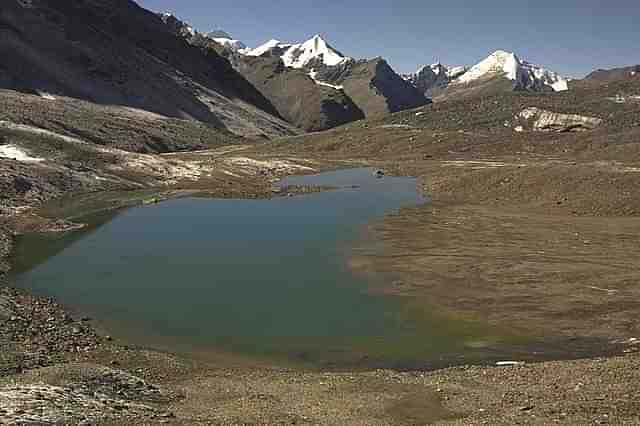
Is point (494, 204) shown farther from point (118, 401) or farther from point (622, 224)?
point (118, 401)

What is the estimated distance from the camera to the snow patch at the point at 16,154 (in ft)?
247

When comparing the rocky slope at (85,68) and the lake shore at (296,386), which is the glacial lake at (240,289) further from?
the rocky slope at (85,68)

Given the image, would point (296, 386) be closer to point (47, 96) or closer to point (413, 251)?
point (413, 251)

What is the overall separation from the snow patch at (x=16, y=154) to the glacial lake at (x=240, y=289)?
2172 centimetres

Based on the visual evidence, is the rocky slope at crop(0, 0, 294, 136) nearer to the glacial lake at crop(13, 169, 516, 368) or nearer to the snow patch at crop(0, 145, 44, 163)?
the snow patch at crop(0, 145, 44, 163)

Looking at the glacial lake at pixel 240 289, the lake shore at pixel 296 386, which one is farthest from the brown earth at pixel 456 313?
the glacial lake at pixel 240 289

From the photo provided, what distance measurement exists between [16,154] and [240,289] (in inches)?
2183

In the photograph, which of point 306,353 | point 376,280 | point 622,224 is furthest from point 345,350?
point 622,224

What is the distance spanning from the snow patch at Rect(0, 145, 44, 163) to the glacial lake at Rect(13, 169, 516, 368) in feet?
71.2

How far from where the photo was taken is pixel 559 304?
32.5 metres

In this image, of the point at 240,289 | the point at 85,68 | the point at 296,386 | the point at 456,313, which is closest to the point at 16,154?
the point at 240,289

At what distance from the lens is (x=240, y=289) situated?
1454 inches

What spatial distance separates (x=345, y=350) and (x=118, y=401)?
1146 centimetres

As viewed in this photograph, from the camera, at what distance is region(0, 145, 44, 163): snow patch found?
7525 centimetres
